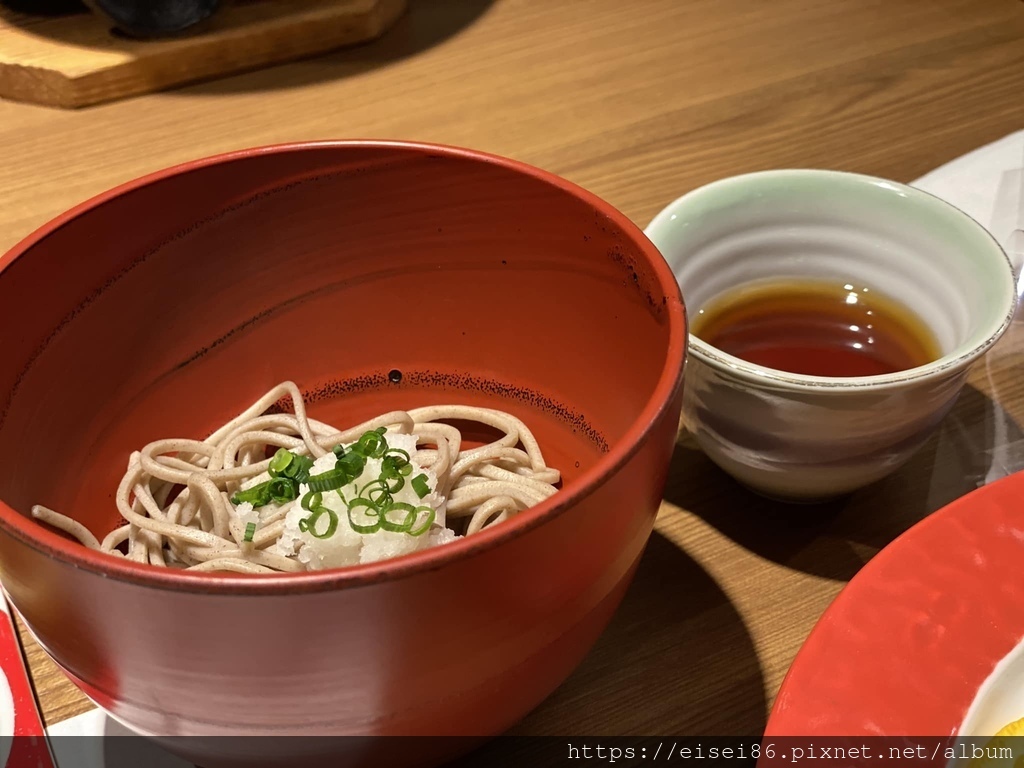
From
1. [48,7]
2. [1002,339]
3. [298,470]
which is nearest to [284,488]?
[298,470]

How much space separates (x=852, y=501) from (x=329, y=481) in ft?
1.41

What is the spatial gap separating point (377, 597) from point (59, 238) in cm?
39

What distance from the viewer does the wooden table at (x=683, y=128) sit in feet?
2.22

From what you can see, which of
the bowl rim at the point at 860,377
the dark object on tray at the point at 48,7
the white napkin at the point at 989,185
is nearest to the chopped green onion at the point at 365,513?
the bowl rim at the point at 860,377

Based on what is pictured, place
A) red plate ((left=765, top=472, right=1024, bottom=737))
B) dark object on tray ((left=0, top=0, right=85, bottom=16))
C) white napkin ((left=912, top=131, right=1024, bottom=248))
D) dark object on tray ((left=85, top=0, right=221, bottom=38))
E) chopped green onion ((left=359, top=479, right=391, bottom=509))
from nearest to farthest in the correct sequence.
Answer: red plate ((left=765, top=472, right=1024, bottom=737)) → chopped green onion ((left=359, top=479, right=391, bottom=509)) → white napkin ((left=912, top=131, right=1024, bottom=248)) → dark object on tray ((left=85, top=0, right=221, bottom=38)) → dark object on tray ((left=0, top=0, right=85, bottom=16))

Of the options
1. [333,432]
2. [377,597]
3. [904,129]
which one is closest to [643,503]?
[377,597]

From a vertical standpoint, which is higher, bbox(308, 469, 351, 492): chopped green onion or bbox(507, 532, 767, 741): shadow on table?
bbox(308, 469, 351, 492): chopped green onion

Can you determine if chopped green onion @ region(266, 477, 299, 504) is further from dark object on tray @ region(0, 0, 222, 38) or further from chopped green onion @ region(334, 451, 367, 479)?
dark object on tray @ region(0, 0, 222, 38)

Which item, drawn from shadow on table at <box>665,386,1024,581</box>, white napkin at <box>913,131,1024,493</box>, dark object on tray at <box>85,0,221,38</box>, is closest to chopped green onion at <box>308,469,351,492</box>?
shadow on table at <box>665,386,1024,581</box>

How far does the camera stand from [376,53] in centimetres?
144

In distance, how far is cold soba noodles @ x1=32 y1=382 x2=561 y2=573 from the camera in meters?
0.60

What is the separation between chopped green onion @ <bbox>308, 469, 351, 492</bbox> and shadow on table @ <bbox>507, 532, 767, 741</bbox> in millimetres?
198

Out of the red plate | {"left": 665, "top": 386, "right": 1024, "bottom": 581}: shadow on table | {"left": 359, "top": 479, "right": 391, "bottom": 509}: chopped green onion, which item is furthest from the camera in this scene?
{"left": 665, "top": 386, "right": 1024, "bottom": 581}: shadow on table

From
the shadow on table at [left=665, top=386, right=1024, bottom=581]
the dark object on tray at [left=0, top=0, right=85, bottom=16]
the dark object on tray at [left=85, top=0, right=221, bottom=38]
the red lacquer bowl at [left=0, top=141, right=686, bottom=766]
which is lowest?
the shadow on table at [left=665, top=386, right=1024, bottom=581]
